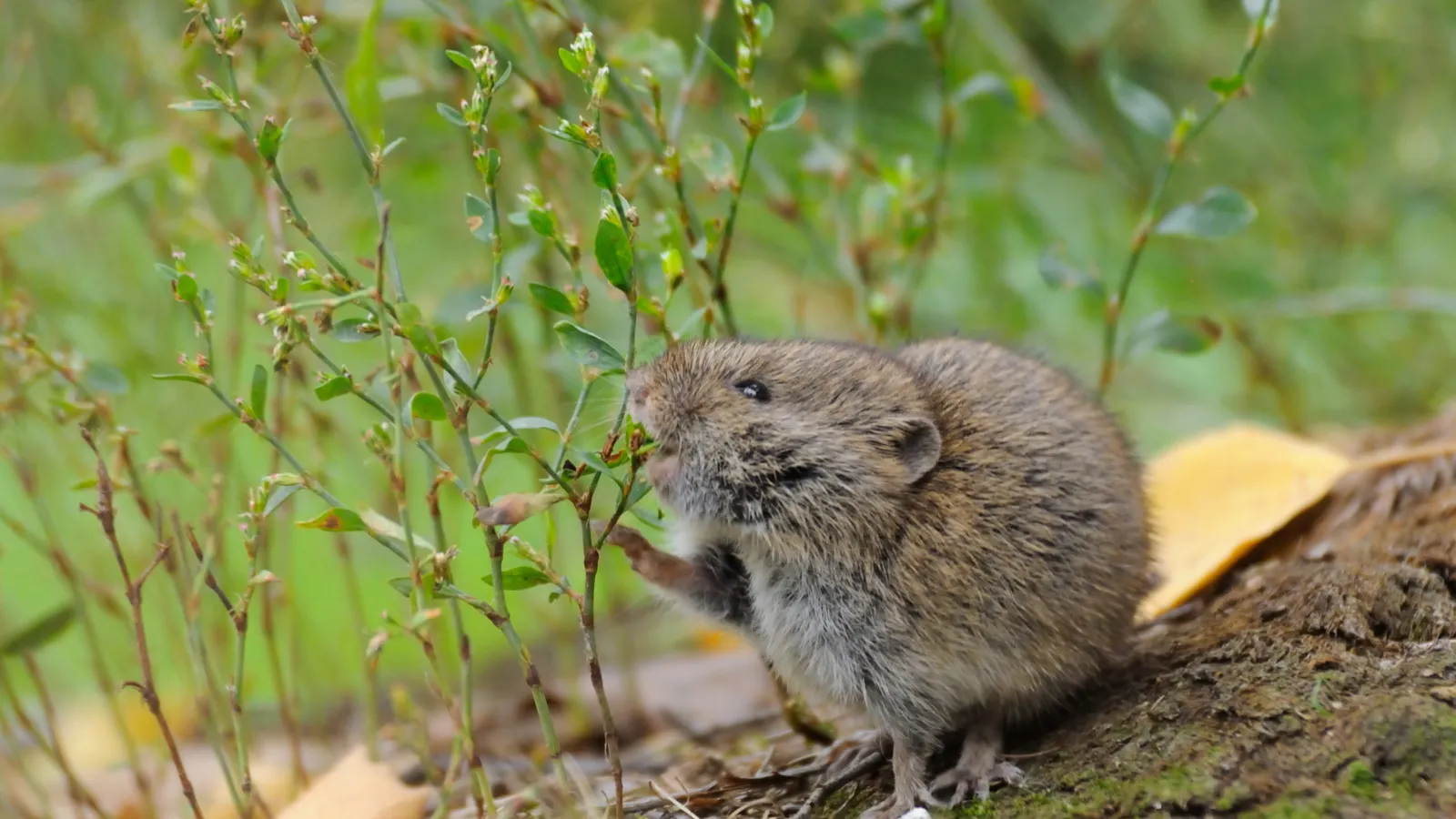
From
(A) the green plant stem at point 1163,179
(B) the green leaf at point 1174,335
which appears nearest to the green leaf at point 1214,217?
(A) the green plant stem at point 1163,179

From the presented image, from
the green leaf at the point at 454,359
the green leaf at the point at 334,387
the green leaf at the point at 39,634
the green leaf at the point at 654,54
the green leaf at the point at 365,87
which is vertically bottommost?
the green leaf at the point at 39,634

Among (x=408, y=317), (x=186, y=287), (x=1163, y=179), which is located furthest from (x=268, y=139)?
(x=1163, y=179)

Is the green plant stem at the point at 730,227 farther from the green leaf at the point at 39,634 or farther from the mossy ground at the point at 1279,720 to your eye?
the green leaf at the point at 39,634

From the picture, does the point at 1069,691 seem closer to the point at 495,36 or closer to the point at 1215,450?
the point at 1215,450

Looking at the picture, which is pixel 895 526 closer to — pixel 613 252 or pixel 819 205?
pixel 613 252

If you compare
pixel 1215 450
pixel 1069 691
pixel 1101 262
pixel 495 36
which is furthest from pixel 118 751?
pixel 1101 262

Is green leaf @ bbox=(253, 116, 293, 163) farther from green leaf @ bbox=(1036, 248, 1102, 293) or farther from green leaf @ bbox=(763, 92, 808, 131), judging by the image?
green leaf @ bbox=(1036, 248, 1102, 293)
